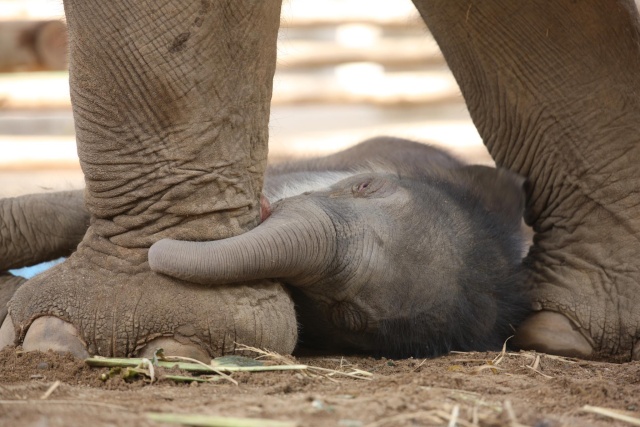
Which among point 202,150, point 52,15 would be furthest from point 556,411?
point 52,15

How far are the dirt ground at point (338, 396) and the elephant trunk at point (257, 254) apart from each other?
0.24 m

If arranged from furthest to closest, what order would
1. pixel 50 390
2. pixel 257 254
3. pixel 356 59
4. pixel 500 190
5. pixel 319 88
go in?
pixel 356 59, pixel 319 88, pixel 500 190, pixel 257 254, pixel 50 390

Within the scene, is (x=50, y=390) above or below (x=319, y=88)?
below

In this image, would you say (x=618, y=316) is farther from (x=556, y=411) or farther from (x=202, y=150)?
(x=202, y=150)

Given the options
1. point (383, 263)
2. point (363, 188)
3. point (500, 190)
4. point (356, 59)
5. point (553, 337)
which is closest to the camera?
point (383, 263)

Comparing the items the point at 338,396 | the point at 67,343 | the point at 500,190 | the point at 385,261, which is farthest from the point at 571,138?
the point at 67,343

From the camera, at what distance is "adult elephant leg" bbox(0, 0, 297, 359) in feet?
8.04

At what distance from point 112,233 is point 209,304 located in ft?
1.04

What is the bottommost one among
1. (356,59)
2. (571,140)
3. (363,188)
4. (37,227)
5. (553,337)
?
(553,337)

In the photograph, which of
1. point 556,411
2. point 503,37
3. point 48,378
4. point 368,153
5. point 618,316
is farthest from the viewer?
point 368,153

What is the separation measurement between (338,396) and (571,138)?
1.66 metres

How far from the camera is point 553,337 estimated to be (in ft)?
10.7

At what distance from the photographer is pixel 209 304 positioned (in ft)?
8.02

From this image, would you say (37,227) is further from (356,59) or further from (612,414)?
(356,59)
